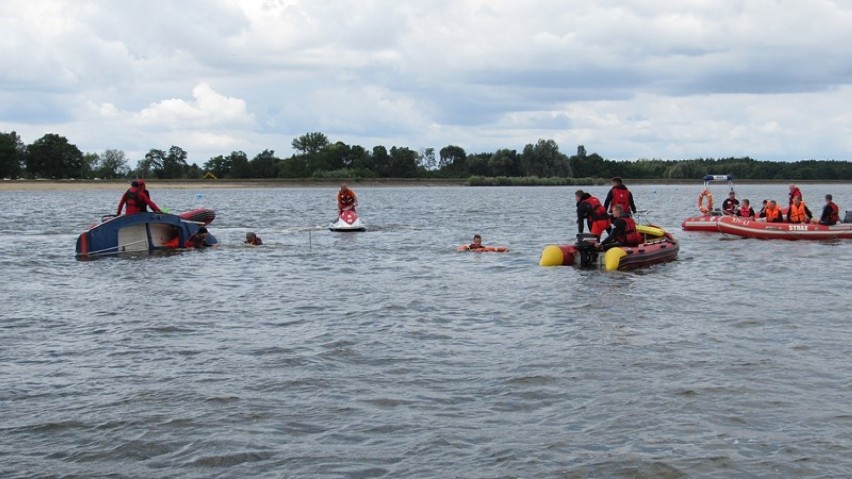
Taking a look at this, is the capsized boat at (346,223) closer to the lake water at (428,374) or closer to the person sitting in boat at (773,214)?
the lake water at (428,374)

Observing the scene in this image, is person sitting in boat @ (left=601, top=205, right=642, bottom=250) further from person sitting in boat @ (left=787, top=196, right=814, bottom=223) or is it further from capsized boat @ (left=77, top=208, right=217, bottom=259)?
capsized boat @ (left=77, top=208, right=217, bottom=259)

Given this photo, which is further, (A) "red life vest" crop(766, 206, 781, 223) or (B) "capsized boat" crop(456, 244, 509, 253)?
(A) "red life vest" crop(766, 206, 781, 223)

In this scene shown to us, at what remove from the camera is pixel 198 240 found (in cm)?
2444

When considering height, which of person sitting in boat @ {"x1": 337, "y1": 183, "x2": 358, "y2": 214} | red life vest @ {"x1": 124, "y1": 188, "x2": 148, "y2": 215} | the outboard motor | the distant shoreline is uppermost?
red life vest @ {"x1": 124, "y1": 188, "x2": 148, "y2": 215}

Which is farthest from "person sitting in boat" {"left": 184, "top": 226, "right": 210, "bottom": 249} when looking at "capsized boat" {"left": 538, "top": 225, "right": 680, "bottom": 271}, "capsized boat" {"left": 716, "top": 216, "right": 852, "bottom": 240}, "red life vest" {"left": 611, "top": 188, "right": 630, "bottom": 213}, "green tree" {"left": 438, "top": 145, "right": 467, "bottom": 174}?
"green tree" {"left": 438, "top": 145, "right": 467, "bottom": 174}

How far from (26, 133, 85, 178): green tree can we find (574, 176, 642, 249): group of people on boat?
10993cm

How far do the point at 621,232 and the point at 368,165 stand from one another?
4849 inches

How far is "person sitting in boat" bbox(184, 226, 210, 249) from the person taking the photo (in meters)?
24.3

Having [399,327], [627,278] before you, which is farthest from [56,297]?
[627,278]

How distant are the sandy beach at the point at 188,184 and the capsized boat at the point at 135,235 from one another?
81.8 metres

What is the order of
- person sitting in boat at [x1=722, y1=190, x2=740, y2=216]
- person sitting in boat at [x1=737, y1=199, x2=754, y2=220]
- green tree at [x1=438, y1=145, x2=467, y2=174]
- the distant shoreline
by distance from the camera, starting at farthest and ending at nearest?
green tree at [x1=438, y1=145, x2=467, y2=174], the distant shoreline, person sitting in boat at [x1=722, y1=190, x2=740, y2=216], person sitting in boat at [x1=737, y1=199, x2=754, y2=220]

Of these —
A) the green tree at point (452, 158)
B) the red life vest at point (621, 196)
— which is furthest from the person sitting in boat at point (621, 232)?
the green tree at point (452, 158)

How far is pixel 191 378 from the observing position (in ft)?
32.0

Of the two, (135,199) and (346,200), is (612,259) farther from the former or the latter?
(346,200)
